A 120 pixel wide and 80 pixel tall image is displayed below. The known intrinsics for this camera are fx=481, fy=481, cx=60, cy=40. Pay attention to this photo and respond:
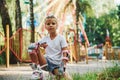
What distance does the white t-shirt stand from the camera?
448cm

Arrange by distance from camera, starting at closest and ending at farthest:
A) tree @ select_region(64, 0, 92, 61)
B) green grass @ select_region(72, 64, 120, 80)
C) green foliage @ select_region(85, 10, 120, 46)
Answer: green grass @ select_region(72, 64, 120, 80)
green foliage @ select_region(85, 10, 120, 46)
tree @ select_region(64, 0, 92, 61)

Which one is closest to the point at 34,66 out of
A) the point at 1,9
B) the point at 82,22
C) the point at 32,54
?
the point at 32,54

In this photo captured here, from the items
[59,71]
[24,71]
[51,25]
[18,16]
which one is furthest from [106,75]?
[18,16]

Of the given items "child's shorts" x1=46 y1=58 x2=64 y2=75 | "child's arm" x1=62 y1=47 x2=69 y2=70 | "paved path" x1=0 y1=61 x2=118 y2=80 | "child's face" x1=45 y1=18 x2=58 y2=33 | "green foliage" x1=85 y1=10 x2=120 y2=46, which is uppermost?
"green foliage" x1=85 y1=10 x2=120 y2=46

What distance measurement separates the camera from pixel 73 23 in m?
14.6

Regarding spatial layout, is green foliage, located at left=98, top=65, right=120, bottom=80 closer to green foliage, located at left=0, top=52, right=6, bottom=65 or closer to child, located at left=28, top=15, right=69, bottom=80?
child, located at left=28, top=15, right=69, bottom=80

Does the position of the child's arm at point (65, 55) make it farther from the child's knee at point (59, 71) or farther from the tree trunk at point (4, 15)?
the tree trunk at point (4, 15)

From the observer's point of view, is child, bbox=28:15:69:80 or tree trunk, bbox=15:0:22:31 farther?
tree trunk, bbox=15:0:22:31

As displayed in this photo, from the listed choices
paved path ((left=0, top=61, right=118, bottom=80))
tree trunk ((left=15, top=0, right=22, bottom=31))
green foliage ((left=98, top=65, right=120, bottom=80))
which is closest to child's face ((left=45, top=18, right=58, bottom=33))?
green foliage ((left=98, top=65, right=120, bottom=80))

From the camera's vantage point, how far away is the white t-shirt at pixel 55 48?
4477 millimetres

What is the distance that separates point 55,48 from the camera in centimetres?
452

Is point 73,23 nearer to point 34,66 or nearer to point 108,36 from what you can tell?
point 108,36

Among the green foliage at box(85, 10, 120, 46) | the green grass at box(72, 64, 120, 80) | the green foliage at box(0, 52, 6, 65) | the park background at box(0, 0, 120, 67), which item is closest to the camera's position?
the green grass at box(72, 64, 120, 80)

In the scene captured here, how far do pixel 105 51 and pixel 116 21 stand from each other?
0.96 meters
